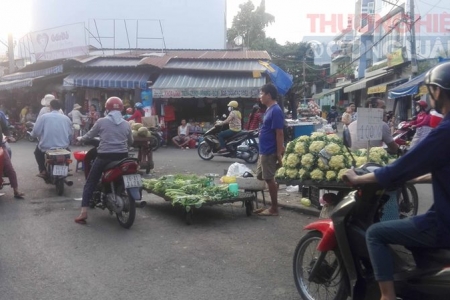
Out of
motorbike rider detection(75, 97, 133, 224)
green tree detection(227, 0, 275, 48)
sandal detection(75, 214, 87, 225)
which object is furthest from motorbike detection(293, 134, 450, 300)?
green tree detection(227, 0, 275, 48)

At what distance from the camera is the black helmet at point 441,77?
315cm

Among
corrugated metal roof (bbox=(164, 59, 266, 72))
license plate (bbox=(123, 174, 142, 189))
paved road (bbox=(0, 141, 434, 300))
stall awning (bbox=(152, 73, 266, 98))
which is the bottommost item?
paved road (bbox=(0, 141, 434, 300))

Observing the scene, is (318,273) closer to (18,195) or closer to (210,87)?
(18,195)

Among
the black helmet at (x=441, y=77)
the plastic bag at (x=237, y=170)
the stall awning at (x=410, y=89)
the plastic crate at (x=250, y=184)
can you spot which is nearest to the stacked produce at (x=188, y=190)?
the plastic crate at (x=250, y=184)

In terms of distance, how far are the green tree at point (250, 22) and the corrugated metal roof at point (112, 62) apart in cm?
2840

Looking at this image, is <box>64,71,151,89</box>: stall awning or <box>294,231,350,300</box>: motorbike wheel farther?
<box>64,71,151,89</box>: stall awning

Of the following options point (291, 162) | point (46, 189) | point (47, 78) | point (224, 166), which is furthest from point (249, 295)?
point (47, 78)

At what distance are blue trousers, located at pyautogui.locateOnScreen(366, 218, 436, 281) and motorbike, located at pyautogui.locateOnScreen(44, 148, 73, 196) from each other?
21.7ft

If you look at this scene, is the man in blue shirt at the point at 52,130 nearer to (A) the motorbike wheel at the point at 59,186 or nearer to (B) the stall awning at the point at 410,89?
(A) the motorbike wheel at the point at 59,186

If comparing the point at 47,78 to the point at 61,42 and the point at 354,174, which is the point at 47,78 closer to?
the point at 61,42

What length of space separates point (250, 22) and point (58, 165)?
142ft

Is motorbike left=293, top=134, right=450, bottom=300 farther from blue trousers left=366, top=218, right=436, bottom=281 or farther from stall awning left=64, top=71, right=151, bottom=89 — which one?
stall awning left=64, top=71, right=151, bottom=89

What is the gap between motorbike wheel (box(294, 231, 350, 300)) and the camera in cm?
411

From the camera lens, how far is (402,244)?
340cm
